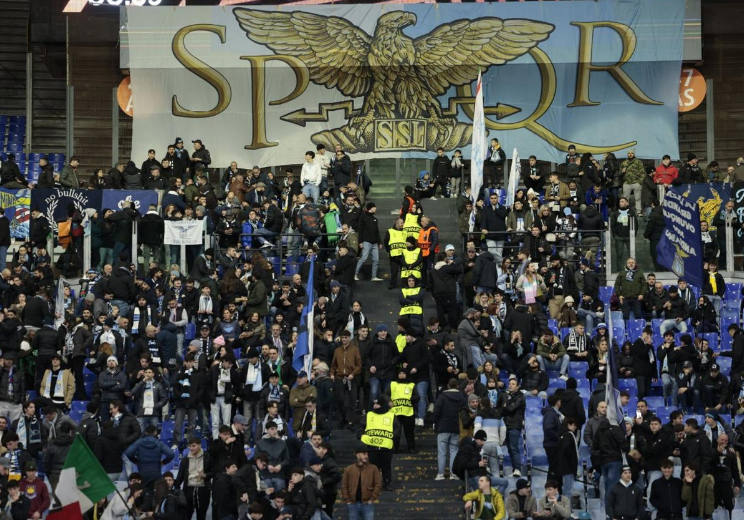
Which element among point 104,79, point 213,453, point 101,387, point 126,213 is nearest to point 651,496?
point 213,453

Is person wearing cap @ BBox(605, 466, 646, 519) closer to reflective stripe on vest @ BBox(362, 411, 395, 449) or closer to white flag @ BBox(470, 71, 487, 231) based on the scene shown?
reflective stripe on vest @ BBox(362, 411, 395, 449)

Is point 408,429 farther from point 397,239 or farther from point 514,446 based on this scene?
point 397,239

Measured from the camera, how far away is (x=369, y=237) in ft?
104

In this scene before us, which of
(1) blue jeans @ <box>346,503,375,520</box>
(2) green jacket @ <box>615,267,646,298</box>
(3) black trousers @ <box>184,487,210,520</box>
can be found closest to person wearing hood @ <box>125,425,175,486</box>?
(3) black trousers @ <box>184,487,210,520</box>

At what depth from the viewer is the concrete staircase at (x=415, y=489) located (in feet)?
81.3

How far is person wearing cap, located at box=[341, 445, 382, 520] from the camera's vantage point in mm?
23609

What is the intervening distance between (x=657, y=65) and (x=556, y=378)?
505 inches

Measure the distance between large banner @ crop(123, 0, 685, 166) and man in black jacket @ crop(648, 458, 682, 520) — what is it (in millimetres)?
15301

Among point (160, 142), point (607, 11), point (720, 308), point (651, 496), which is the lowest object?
point (651, 496)

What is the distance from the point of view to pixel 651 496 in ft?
79.6

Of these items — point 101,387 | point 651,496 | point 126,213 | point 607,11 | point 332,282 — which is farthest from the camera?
point 607,11

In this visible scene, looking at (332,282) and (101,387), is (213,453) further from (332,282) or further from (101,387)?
(332,282)

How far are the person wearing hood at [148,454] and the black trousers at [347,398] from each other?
10.1ft

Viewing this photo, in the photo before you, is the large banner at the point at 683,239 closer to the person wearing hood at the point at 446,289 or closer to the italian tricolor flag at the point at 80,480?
the person wearing hood at the point at 446,289
